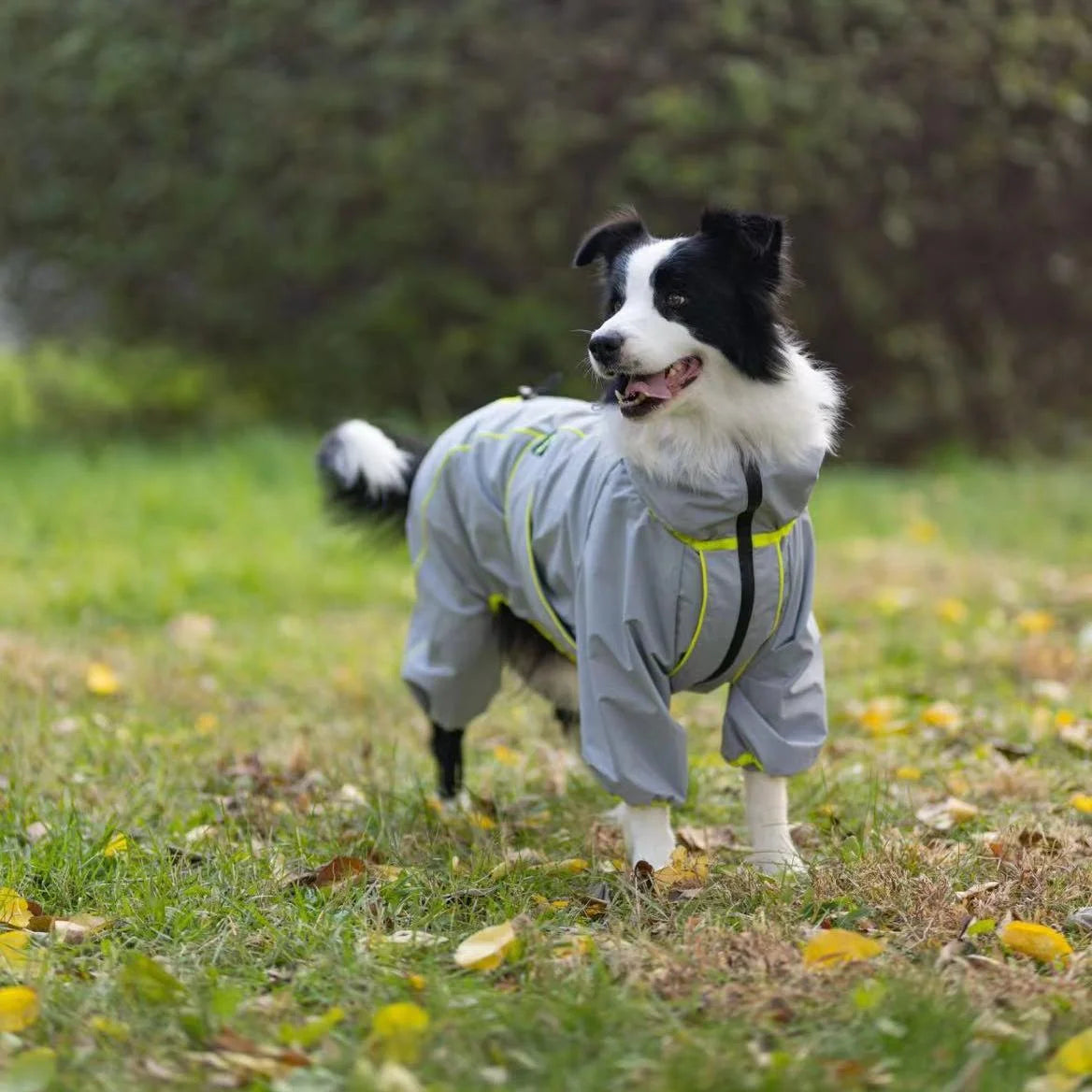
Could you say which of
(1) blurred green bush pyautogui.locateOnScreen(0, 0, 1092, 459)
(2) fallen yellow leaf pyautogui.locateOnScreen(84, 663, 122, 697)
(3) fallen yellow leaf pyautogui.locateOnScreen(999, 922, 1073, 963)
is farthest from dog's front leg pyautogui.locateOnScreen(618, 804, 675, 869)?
(1) blurred green bush pyautogui.locateOnScreen(0, 0, 1092, 459)

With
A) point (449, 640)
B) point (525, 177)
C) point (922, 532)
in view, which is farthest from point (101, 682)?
point (525, 177)

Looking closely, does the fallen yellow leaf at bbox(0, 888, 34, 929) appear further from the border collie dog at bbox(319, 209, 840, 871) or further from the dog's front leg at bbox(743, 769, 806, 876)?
the dog's front leg at bbox(743, 769, 806, 876)

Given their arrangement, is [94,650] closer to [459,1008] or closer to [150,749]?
[150,749]

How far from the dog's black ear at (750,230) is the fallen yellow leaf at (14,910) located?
1.78m

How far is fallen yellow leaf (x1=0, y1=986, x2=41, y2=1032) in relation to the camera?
2430 millimetres

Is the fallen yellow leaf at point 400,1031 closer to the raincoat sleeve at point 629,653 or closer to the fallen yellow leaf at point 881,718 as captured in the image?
the raincoat sleeve at point 629,653

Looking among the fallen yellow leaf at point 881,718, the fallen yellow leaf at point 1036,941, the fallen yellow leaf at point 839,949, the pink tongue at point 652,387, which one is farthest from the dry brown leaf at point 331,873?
the fallen yellow leaf at point 881,718

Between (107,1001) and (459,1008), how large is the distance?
0.56 metres

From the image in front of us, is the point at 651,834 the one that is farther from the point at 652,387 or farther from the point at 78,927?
the point at 78,927

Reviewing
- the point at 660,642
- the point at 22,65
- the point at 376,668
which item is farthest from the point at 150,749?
the point at 22,65

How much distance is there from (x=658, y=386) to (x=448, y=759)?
1290 mm

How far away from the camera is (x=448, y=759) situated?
3.92 meters

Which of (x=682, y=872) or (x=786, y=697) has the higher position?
(x=786, y=697)

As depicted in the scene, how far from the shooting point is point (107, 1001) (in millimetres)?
2508
